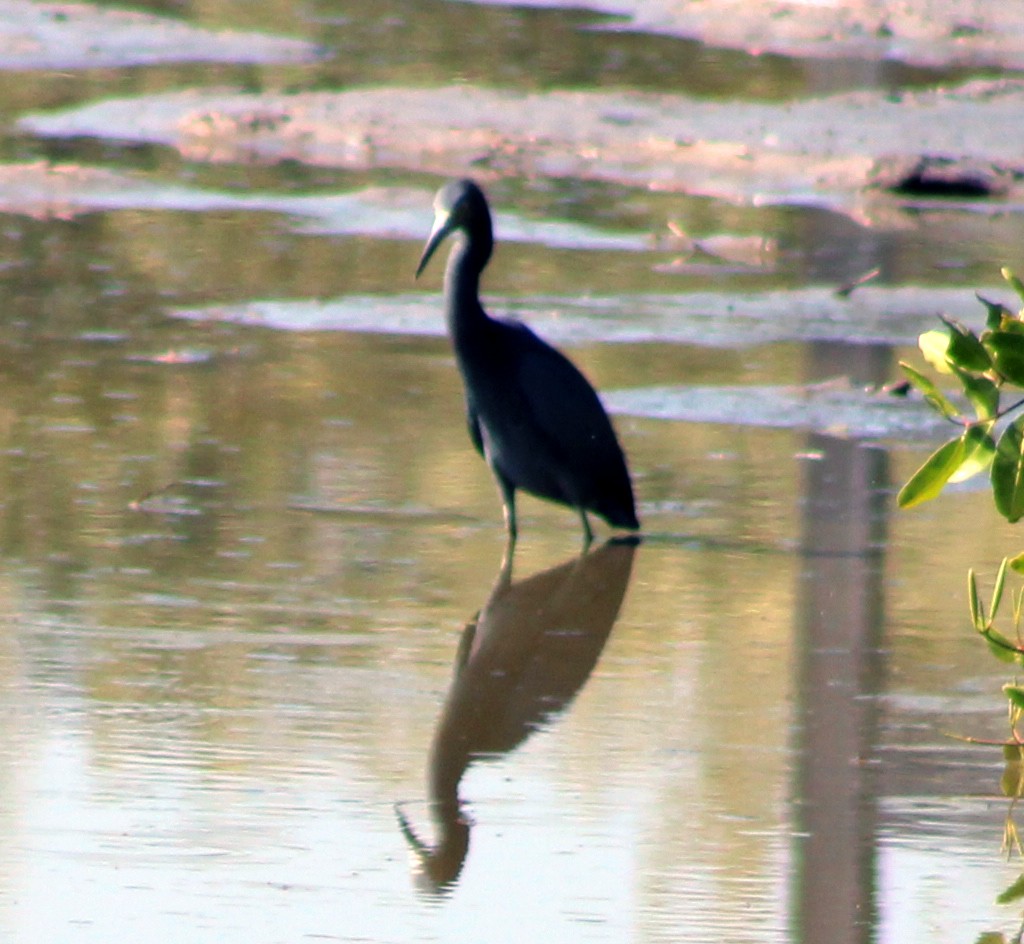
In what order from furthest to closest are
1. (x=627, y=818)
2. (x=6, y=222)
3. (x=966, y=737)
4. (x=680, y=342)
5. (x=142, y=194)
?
(x=142, y=194)
(x=6, y=222)
(x=680, y=342)
(x=966, y=737)
(x=627, y=818)

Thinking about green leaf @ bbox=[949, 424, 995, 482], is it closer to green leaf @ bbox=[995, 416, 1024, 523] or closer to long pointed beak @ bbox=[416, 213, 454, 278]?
green leaf @ bbox=[995, 416, 1024, 523]

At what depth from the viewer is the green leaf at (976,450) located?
3.82m

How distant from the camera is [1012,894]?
388 cm

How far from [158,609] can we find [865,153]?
7.56 m

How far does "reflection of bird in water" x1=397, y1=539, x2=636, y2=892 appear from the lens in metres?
4.13

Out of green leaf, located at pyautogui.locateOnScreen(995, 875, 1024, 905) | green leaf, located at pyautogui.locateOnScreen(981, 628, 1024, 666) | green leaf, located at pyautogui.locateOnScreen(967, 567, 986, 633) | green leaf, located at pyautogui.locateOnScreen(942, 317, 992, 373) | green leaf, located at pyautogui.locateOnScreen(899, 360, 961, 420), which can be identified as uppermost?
green leaf, located at pyautogui.locateOnScreen(942, 317, 992, 373)

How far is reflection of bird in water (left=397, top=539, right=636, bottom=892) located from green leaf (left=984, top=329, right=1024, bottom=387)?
113 cm

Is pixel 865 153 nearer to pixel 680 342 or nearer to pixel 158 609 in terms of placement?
pixel 680 342

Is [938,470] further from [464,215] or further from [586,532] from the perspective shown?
[464,215]

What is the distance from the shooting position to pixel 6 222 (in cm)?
999

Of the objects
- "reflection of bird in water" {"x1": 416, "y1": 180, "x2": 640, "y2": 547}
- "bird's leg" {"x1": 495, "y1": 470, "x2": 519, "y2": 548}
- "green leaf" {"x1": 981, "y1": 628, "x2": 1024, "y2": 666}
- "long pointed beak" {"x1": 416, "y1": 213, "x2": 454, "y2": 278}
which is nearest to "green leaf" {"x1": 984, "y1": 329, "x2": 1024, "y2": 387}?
"green leaf" {"x1": 981, "y1": 628, "x2": 1024, "y2": 666}

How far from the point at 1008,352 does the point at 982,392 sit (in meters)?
0.07

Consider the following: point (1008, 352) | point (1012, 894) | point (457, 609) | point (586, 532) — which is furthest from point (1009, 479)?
point (586, 532)

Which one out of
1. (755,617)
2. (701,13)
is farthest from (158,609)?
(701,13)
